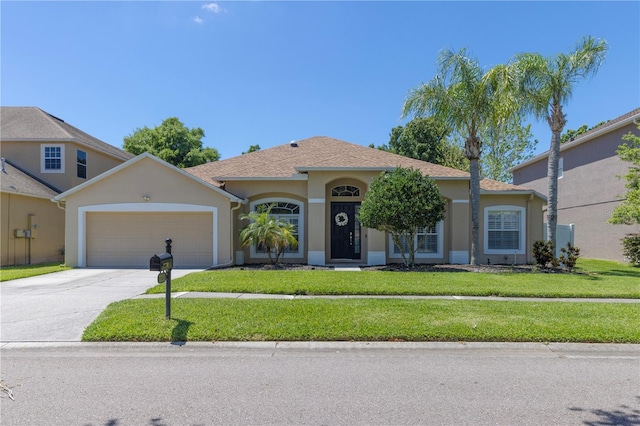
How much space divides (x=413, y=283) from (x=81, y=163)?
1879cm

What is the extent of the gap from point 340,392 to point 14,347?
198 inches

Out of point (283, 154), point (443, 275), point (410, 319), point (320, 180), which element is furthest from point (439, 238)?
point (410, 319)

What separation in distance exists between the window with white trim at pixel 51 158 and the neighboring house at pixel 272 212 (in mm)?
5884

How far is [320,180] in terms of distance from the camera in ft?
48.4

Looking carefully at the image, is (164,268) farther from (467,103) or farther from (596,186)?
(596,186)

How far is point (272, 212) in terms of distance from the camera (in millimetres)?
15656

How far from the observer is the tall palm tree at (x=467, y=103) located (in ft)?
44.6

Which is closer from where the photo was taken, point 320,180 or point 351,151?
point 320,180

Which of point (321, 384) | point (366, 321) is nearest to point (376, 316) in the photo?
point (366, 321)

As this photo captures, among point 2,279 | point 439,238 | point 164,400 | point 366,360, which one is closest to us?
point 164,400

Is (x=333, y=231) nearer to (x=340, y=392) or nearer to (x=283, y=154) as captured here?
(x=283, y=154)

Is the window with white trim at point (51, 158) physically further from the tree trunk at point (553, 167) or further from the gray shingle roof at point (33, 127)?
the tree trunk at point (553, 167)

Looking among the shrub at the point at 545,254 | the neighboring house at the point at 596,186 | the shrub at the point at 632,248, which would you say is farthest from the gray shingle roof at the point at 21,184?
the shrub at the point at 632,248

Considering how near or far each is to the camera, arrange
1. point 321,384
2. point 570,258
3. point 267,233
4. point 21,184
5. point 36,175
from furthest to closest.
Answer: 1. point 36,175
2. point 21,184
3. point 570,258
4. point 267,233
5. point 321,384
